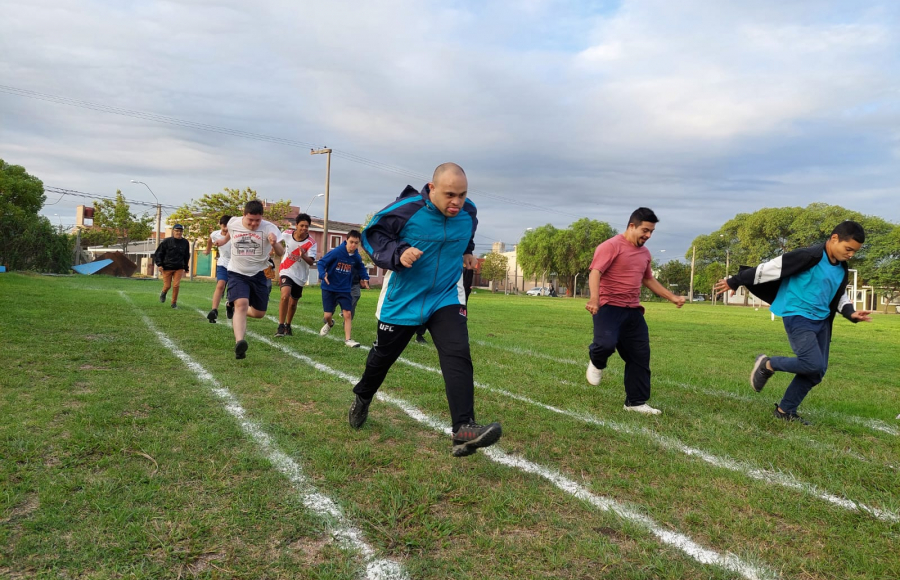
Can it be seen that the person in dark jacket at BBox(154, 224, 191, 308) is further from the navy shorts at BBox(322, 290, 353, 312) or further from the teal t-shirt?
the teal t-shirt

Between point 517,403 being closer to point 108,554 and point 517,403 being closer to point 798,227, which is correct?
point 108,554

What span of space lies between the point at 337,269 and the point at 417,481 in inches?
257

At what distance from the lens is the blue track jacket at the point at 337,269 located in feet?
30.6

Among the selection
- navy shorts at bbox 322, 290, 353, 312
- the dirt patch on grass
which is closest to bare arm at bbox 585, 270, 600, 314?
the dirt patch on grass

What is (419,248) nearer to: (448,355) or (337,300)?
(448,355)

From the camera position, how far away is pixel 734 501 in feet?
10.00

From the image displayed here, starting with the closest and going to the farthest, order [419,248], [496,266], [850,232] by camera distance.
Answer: [419,248]
[850,232]
[496,266]

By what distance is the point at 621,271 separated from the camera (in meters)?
5.45

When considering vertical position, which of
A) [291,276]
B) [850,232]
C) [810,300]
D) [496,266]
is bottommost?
[291,276]

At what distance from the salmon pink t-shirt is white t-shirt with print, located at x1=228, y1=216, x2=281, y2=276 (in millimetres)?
3894

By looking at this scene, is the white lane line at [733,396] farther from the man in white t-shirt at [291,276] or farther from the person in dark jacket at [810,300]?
the man in white t-shirt at [291,276]

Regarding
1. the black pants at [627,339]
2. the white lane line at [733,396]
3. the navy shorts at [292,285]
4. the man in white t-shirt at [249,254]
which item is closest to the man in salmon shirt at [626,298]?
the black pants at [627,339]

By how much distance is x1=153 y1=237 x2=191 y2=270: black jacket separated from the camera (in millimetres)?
13492

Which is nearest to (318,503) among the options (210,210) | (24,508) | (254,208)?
(24,508)
